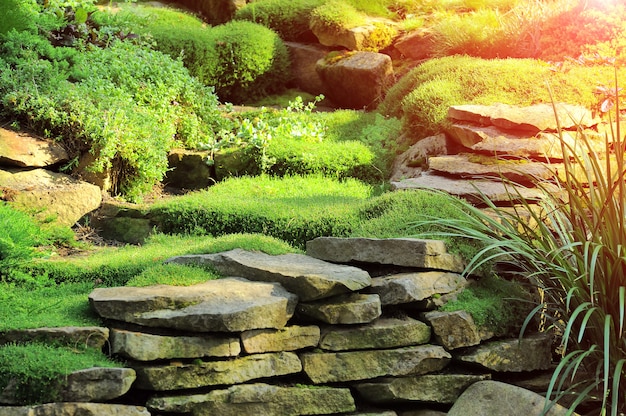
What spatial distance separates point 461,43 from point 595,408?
19.6 ft

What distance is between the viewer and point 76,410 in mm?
3818

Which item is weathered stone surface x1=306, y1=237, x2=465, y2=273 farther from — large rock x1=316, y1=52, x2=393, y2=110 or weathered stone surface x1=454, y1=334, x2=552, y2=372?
large rock x1=316, y1=52, x2=393, y2=110

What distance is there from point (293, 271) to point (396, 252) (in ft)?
2.21

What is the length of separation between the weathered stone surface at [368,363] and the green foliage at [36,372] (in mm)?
1181

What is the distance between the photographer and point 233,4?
13.2 meters

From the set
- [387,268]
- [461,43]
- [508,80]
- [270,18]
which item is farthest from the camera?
[270,18]

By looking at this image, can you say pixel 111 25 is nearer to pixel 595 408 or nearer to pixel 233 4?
pixel 233 4

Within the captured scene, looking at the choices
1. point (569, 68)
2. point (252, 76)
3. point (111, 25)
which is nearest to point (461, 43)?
point (569, 68)

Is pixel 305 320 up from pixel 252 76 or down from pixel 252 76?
down

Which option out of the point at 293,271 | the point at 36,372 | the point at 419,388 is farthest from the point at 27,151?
the point at 419,388

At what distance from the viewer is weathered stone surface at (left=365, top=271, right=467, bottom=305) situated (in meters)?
4.65

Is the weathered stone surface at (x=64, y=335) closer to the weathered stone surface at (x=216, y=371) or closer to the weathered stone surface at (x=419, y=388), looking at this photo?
the weathered stone surface at (x=216, y=371)

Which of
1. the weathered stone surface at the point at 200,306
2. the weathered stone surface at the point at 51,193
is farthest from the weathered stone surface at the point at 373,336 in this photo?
the weathered stone surface at the point at 51,193

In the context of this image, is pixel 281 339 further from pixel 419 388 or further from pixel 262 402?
pixel 419 388
